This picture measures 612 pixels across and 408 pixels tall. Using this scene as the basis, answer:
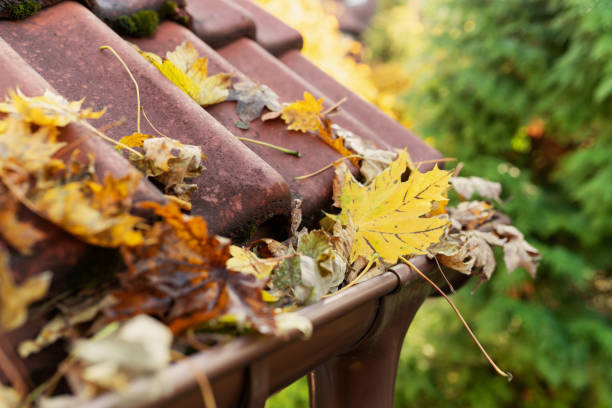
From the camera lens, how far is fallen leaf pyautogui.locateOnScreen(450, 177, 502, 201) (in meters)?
1.20

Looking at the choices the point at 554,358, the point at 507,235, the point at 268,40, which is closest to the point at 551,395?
the point at 554,358

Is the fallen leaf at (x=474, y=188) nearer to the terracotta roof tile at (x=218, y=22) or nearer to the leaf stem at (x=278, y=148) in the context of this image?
the leaf stem at (x=278, y=148)

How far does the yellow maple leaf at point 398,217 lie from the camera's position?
2.77 ft

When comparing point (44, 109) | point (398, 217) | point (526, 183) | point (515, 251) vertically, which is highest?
point (44, 109)

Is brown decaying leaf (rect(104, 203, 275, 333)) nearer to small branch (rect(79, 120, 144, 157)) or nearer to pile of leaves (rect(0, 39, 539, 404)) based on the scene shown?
pile of leaves (rect(0, 39, 539, 404))

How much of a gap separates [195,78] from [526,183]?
3630mm

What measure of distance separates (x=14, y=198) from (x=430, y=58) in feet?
A: 14.3

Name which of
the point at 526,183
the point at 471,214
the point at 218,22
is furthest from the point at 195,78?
the point at 526,183

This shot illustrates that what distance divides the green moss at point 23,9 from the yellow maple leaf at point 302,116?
54 centimetres

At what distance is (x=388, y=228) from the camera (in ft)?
2.80

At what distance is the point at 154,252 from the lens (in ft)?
1.91

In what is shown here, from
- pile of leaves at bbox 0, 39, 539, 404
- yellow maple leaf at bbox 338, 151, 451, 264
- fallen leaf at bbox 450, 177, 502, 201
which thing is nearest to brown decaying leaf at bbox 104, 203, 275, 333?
pile of leaves at bbox 0, 39, 539, 404

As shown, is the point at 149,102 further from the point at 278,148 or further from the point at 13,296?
the point at 13,296

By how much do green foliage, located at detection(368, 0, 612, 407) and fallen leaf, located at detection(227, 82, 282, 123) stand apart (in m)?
2.37
